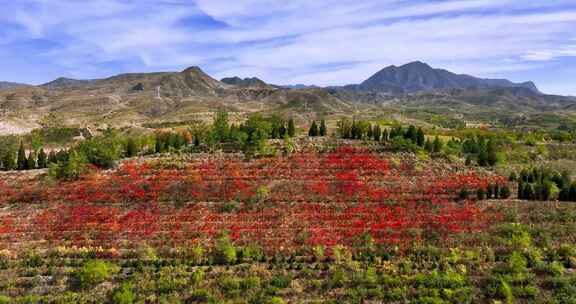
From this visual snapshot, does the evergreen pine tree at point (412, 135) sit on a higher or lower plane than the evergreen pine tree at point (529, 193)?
higher

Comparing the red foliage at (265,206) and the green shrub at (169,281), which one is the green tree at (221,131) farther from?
the green shrub at (169,281)

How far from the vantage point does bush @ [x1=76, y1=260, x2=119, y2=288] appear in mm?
21781

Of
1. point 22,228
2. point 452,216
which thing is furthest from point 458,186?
point 22,228

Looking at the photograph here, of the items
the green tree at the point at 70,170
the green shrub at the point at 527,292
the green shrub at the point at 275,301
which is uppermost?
the green tree at the point at 70,170

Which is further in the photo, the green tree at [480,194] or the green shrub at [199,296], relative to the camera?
the green tree at [480,194]

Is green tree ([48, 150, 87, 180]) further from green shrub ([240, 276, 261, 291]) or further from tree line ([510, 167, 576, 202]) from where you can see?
tree line ([510, 167, 576, 202])

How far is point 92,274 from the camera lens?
858 inches

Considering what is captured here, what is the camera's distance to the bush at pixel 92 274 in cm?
2178

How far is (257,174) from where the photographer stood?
43.9 metres

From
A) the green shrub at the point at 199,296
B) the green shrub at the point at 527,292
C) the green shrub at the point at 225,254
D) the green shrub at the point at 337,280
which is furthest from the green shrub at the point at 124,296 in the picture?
the green shrub at the point at 527,292

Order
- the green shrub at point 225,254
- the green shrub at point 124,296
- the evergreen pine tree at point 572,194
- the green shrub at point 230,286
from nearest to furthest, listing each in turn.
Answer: the green shrub at point 124,296 → the green shrub at point 230,286 → the green shrub at point 225,254 → the evergreen pine tree at point 572,194

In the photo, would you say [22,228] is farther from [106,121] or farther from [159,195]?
[106,121]

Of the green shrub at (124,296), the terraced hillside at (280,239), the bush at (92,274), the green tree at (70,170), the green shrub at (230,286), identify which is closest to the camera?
the green shrub at (124,296)

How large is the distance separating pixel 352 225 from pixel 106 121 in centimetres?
14702
